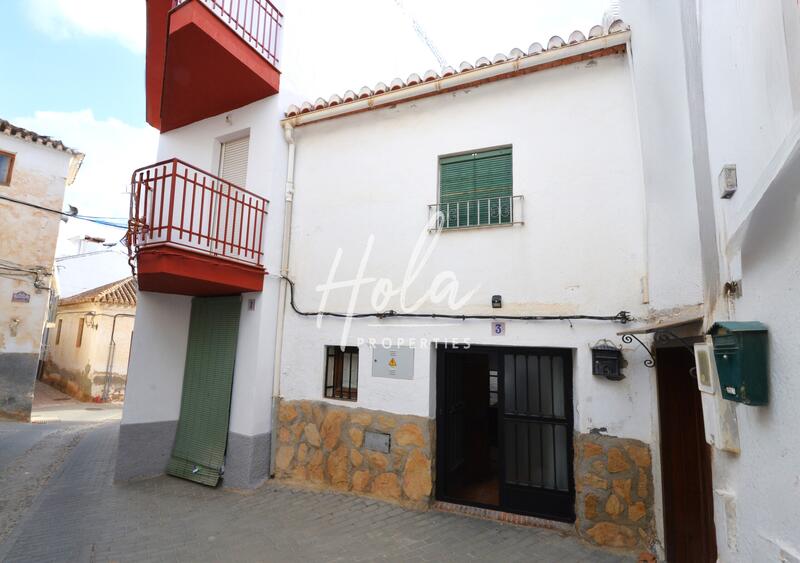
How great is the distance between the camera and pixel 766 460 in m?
2.15

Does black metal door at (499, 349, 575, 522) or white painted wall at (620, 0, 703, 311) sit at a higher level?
white painted wall at (620, 0, 703, 311)

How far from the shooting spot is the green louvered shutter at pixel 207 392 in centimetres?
649

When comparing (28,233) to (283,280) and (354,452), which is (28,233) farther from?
(354,452)

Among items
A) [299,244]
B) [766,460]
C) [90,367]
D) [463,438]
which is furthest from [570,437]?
[90,367]

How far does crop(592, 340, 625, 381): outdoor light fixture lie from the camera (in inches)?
178

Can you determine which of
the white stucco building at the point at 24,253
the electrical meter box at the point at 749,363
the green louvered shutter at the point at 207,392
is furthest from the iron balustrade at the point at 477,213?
the white stucco building at the point at 24,253

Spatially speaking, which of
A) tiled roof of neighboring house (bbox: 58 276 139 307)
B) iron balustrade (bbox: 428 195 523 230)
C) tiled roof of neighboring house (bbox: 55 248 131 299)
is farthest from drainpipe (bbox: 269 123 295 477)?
tiled roof of neighboring house (bbox: 55 248 131 299)

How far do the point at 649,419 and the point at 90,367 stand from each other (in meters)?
18.2

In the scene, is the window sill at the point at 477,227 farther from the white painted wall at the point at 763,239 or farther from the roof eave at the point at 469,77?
the white painted wall at the point at 763,239

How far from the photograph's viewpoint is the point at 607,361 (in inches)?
180

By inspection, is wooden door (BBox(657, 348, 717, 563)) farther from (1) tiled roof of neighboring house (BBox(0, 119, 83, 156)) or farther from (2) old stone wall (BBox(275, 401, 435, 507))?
(1) tiled roof of neighboring house (BBox(0, 119, 83, 156))

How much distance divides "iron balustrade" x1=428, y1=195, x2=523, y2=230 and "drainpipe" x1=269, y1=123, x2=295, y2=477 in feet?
7.99

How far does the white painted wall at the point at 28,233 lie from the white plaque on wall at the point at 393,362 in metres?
12.0

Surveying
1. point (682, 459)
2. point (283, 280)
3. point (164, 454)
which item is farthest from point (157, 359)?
point (682, 459)
